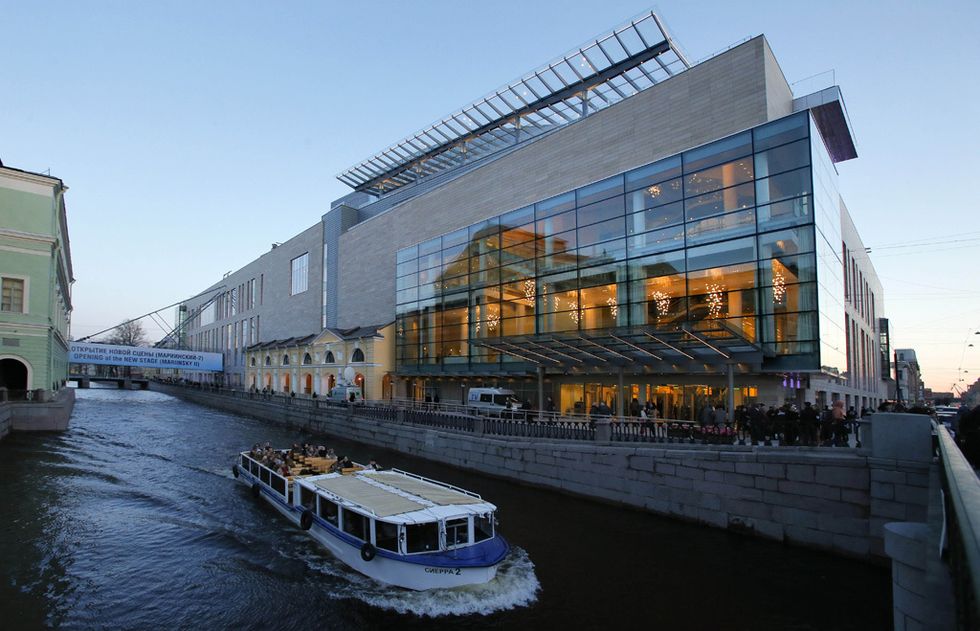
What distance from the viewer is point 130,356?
Answer: 258ft

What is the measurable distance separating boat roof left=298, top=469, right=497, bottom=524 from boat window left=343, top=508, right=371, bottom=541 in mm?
300

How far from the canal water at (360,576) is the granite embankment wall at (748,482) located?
1.83 ft

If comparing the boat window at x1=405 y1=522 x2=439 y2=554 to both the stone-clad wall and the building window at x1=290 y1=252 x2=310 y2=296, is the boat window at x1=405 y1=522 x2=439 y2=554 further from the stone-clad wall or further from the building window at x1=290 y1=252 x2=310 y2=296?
the building window at x1=290 y1=252 x2=310 y2=296

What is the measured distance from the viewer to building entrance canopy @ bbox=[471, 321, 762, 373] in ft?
76.2

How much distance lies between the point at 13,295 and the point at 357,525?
37.6m

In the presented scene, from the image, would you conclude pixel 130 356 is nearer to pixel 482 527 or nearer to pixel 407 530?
pixel 407 530

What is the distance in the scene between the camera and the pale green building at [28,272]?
122 feet

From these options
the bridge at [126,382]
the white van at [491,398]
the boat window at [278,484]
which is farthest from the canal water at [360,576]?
the bridge at [126,382]

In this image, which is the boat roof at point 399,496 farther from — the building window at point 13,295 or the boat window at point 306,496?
the building window at point 13,295

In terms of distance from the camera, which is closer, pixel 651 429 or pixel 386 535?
pixel 386 535

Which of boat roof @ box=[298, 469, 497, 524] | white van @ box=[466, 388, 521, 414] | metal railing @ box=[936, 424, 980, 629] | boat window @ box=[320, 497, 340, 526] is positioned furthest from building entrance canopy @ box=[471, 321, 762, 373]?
metal railing @ box=[936, 424, 980, 629]

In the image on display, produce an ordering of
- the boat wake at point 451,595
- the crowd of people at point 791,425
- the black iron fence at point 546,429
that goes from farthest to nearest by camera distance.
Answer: the black iron fence at point 546,429 < the crowd of people at point 791,425 < the boat wake at point 451,595

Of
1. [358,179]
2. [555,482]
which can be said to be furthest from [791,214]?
[358,179]

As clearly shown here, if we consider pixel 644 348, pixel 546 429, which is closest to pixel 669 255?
pixel 644 348
